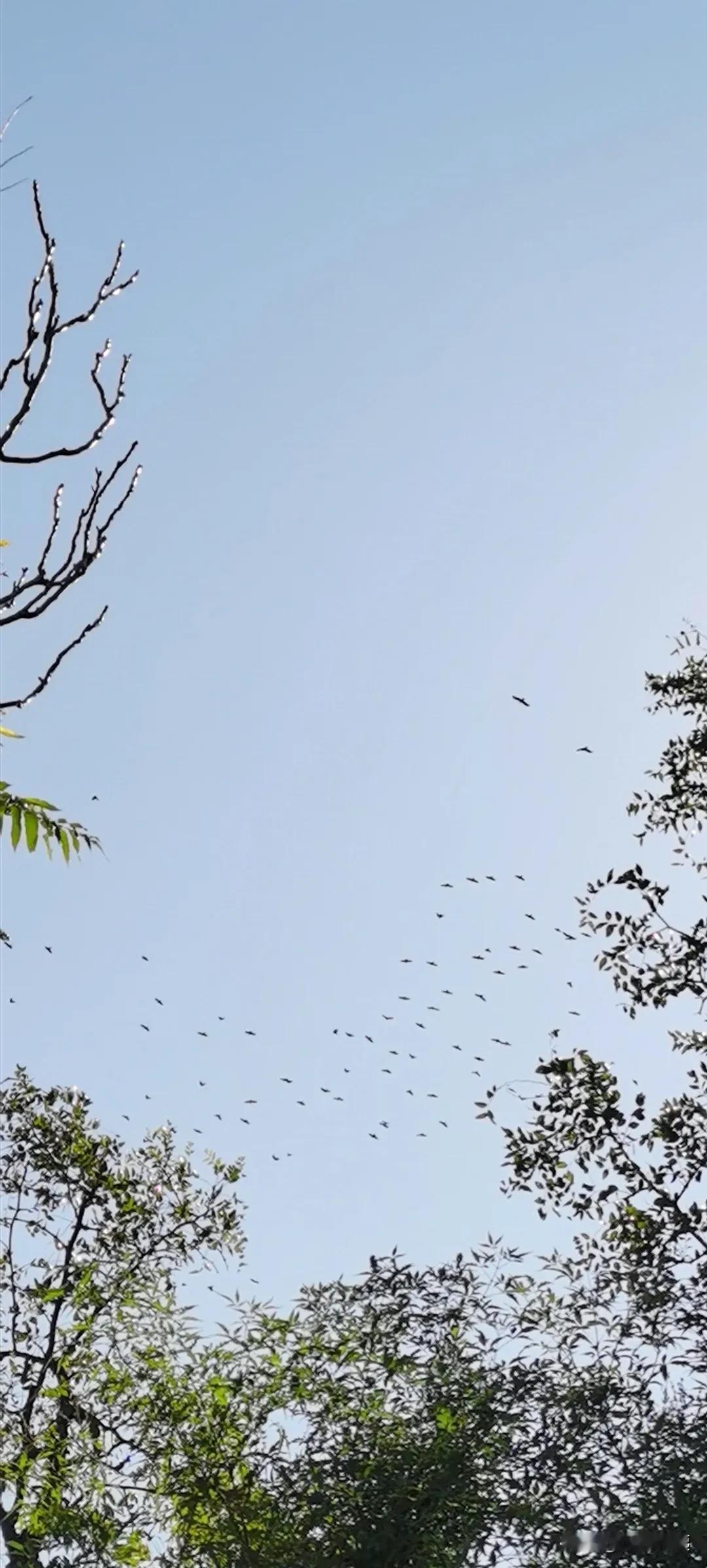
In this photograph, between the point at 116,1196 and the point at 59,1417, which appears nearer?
the point at 59,1417

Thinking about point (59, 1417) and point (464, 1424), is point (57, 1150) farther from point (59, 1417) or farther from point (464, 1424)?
point (464, 1424)

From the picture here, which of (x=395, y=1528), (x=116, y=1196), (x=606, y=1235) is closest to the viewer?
(x=395, y=1528)

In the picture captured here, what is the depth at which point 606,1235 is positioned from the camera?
11141mm

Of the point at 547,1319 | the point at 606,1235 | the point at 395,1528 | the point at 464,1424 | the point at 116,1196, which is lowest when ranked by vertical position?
the point at 395,1528

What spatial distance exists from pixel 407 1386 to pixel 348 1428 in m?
0.51

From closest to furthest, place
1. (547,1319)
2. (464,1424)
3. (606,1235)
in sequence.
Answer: (464,1424) < (547,1319) < (606,1235)

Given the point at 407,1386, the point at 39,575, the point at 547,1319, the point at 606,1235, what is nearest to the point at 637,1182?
the point at 606,1235

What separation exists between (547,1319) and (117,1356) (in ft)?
9.40

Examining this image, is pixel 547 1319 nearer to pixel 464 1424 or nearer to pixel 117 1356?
pixel 464 1424

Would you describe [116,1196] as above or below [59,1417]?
above

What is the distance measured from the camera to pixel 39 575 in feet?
14.4

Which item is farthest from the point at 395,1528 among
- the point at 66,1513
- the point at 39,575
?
the point at 39,575

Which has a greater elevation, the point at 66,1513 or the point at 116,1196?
the point at 116,1196

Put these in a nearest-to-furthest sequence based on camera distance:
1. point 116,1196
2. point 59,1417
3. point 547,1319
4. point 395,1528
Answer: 1. point 395,1528
2. point 547,1319
3. point 59,1417
4. point 116,1196
